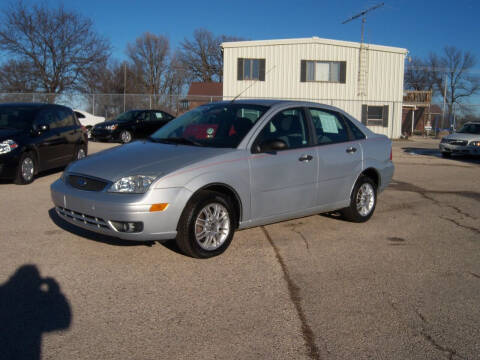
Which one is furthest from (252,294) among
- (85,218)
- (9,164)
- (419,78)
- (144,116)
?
(419,78)

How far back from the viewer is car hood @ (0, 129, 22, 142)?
29.2 feet

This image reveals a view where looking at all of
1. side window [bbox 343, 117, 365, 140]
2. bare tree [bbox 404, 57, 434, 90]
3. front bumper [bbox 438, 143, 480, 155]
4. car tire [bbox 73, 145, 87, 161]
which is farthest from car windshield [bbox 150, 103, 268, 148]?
bare tree [bbox 404, 57, 434, 90]

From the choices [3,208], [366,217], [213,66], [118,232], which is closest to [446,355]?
[118,232]

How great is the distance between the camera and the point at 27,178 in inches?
366

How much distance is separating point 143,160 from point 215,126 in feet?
3.63

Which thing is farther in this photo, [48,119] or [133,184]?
[48,119]

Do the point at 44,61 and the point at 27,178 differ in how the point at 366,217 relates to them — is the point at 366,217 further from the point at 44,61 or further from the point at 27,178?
the point at 44,61

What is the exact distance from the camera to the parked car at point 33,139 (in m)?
8.91

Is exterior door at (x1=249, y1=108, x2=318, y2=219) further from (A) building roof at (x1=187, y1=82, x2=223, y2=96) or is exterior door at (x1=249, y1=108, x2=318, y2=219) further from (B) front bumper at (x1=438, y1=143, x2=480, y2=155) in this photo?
(A) building roof at (x1=187, y1=82, x2=223, y2=96)

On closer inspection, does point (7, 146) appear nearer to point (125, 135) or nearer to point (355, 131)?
point (355, 131)

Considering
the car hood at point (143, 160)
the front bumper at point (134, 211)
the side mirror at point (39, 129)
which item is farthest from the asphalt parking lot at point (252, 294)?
the side mirror at point (39, 129)

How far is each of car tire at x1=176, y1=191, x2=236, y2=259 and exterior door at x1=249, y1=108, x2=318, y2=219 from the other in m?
0.38

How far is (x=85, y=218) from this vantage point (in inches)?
188

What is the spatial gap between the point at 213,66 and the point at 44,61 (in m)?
26.6
